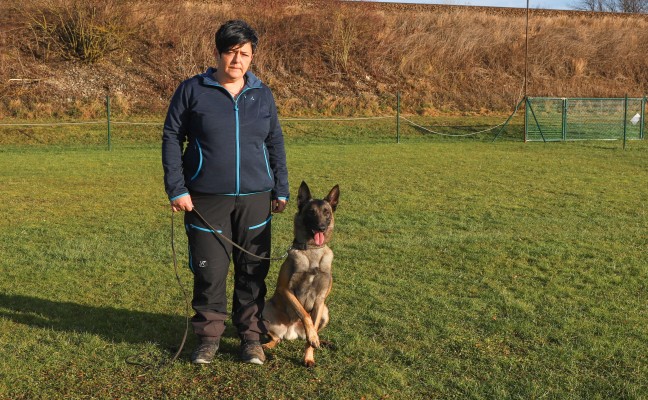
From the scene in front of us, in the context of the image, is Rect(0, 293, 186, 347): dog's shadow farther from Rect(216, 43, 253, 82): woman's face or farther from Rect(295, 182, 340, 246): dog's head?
Rect(216, 43, 253, 82): woman's face

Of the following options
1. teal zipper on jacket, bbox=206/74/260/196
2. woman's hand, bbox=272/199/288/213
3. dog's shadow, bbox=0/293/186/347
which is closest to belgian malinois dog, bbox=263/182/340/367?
woman's hand, bbox=272/199/288/213

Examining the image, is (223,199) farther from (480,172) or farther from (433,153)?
(433,153)

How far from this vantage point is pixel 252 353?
4.19 meters

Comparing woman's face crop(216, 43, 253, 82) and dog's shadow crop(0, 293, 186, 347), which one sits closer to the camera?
woman's face crop(216, 43, 253, 82)

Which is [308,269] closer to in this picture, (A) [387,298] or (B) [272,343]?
(B) [272,343]

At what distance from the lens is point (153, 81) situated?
90.2 feet

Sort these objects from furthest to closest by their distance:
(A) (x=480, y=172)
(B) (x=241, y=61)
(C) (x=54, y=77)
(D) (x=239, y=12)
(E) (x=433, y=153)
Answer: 1. (D) (x=239, y=12)
2. (C) (x=54, y=77)
3. (E) (x=433, y=153)
4. (A) (x=480, y=172)
5. (B) (x=241, y=61)

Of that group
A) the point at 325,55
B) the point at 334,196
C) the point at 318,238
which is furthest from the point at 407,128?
the point at 318,238

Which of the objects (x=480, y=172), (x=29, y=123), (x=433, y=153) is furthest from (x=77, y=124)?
(x=480, y=172)

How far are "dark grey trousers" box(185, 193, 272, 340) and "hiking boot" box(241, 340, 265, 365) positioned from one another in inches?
2.0

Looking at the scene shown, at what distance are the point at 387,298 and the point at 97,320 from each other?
2327mm

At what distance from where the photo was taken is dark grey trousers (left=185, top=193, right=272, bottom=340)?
13.6ft

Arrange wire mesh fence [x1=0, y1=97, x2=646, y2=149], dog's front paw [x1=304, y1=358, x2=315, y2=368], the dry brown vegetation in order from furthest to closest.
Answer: the dry brown vegetation
wire mesh fence [x1=0, y1=97, x2=646, y2=149]
dog's front paw [x1=304, y1=358, x2=315, y2=368]

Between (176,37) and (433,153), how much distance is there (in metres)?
16.0
